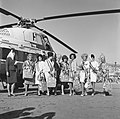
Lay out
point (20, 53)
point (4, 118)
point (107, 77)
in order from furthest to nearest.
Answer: point (20, 53), point (107, 77), point (4, 118)

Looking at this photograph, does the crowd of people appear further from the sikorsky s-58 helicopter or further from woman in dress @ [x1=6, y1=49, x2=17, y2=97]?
the sikorsky s-58 helicopter

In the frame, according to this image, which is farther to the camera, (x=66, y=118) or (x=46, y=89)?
(x=46, y=89)

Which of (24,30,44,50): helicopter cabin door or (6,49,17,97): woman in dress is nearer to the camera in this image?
(6,49,17,97): woman in dress

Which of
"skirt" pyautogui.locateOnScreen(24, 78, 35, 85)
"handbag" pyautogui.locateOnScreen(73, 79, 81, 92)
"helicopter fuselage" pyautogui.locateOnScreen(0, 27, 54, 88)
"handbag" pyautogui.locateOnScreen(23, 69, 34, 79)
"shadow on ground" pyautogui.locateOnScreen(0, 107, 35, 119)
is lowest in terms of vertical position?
"shadow on ground" pyautogui.locateOnScreen(0, 107, 35, 119)

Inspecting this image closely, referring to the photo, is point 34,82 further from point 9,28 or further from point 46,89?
point 9,28

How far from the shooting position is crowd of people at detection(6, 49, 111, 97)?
6922 mm

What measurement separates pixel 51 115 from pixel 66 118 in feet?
1.07

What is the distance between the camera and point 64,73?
23.5 ft

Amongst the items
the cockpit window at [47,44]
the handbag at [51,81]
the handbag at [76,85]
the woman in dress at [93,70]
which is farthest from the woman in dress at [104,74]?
the cockpit window at [47,44]

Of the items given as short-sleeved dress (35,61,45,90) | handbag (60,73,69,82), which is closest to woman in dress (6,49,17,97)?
short-sleeved dress (35,61,45,90)

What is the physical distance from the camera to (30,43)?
8.91 meters

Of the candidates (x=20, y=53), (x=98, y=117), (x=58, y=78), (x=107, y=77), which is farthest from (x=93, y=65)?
(x=98, y=117)

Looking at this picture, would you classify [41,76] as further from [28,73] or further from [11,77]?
[11,77]

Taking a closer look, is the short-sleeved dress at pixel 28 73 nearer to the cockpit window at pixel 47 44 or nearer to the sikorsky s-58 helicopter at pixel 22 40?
the sikorsky s-58 helicopter at pixel 22 40
